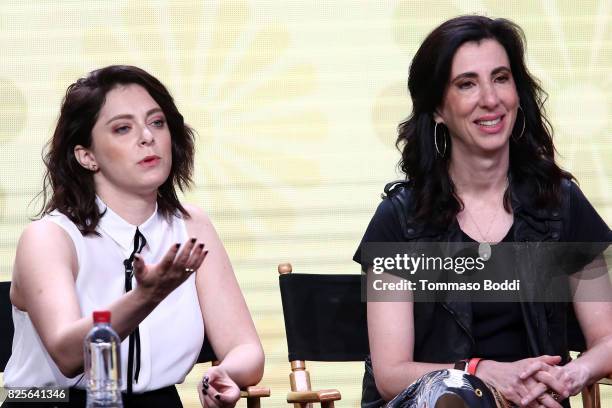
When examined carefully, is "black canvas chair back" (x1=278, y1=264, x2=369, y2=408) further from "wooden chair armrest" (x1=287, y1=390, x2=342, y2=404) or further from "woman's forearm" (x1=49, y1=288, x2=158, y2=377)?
"woman's forearm" (x1=49, y1=288, x2=158, y2=377)

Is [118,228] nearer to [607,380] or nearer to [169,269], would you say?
[169,269]

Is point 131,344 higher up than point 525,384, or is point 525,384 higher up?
point 131,344

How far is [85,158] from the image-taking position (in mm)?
3619

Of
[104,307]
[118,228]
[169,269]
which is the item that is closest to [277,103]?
[118,228]

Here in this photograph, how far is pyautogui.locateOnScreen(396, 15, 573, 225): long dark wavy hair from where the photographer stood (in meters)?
3.76

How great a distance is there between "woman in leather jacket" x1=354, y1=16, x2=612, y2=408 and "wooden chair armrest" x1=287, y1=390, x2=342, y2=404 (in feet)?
0.44

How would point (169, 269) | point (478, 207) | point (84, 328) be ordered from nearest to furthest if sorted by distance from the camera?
point (169, 269)
point (84, 328)
point (478, 207)

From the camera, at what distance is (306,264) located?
4918 millimetres

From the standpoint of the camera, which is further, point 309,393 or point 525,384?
point 309,393

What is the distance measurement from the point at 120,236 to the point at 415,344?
923 millimetres

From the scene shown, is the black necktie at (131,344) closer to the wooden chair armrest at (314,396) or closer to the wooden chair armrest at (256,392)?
the wooden chair armrest at (256,392)

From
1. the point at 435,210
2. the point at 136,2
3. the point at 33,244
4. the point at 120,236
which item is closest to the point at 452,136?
the point at 435,210

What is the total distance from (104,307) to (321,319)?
0.95 m

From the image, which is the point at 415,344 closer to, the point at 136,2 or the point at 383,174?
the point at 383,174
